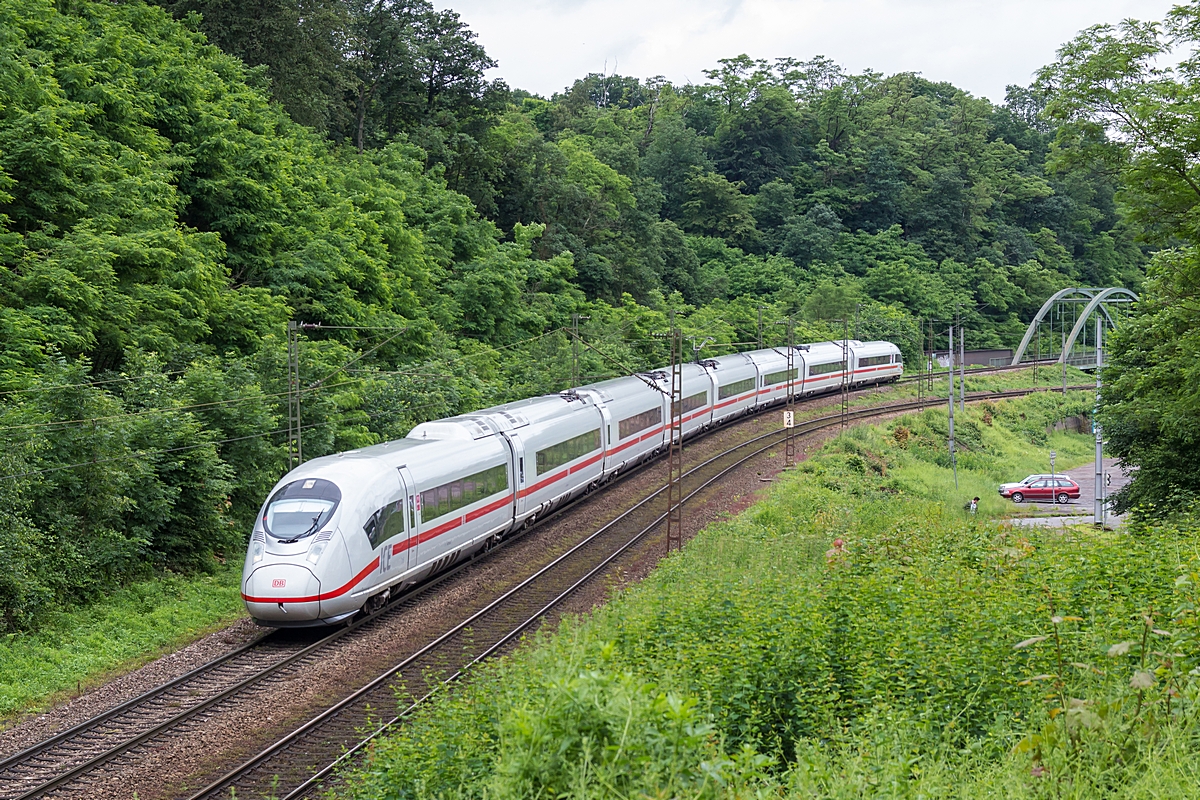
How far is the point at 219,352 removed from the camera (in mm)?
30062

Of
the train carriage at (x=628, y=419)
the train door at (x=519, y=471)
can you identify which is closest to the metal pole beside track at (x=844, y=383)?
the train carriage at (x=628, y=419)

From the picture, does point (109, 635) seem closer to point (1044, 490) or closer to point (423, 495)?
point (423, 495)

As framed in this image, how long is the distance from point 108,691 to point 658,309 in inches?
1987

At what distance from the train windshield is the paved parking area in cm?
1942

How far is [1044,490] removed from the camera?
40500 millimetres

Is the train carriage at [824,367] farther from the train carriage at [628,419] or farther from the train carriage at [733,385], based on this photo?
the train carriage at [628,419]

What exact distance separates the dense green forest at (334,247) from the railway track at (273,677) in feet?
12.9

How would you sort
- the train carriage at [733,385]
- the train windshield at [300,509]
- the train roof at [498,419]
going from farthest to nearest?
the train carriage at [733,385] → the train roof at [498,419] → the train windshield at [300,509]

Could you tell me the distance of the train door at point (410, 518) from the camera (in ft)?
62.1

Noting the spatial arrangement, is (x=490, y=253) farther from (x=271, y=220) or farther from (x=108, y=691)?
(x=108, y=691)

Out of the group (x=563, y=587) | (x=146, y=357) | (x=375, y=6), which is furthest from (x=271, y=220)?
(x=375, y=6)

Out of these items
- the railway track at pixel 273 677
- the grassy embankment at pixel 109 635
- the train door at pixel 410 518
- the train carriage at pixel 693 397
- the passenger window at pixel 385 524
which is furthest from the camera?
the train carriage at pixel 693 397

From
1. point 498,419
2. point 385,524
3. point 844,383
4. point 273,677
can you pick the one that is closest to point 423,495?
point 385,524

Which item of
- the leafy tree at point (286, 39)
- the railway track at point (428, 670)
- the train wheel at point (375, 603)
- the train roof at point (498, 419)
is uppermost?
the leafy tree at point (286, 39)
